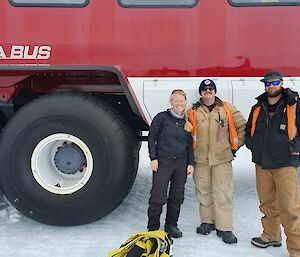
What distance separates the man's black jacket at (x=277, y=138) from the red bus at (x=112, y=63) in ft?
1.69

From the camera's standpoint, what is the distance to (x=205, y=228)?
3.68 meters

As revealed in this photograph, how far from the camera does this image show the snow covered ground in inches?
130

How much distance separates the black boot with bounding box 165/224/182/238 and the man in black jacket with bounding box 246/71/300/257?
0.88 meters

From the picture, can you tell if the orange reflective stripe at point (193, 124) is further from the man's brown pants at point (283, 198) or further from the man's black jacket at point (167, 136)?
the man's brown pants at point (283, 198)

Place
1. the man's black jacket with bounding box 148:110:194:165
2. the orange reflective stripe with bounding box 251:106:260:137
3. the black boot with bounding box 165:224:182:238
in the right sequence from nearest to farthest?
the orange reflective stripe with bounding box 251:106:260:137
the man's black jacket with bounding box 148:110:194:165
the black boot with bounding box 165:224:182:238

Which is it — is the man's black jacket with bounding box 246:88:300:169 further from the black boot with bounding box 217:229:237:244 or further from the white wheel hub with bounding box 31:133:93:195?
the white wheel hub with bounding box 31:133:93:195

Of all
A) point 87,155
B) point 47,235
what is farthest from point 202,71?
point 47,235

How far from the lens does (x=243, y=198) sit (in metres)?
4.60

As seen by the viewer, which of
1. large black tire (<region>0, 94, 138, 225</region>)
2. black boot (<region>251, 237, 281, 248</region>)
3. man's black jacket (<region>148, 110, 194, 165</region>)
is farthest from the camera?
large black tire (<region>0, 94, 138, 225</region>)

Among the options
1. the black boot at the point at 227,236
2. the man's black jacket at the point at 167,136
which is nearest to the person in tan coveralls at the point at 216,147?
the black boot at the point at 227,236

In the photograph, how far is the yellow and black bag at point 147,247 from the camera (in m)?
2.93

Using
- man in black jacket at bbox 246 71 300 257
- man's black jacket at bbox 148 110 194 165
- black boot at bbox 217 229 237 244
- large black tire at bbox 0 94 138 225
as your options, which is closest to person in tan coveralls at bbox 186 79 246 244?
black boot at bbox 217 229 237 244

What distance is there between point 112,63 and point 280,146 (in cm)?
164

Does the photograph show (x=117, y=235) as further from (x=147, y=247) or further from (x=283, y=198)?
(x=283, y=198)
